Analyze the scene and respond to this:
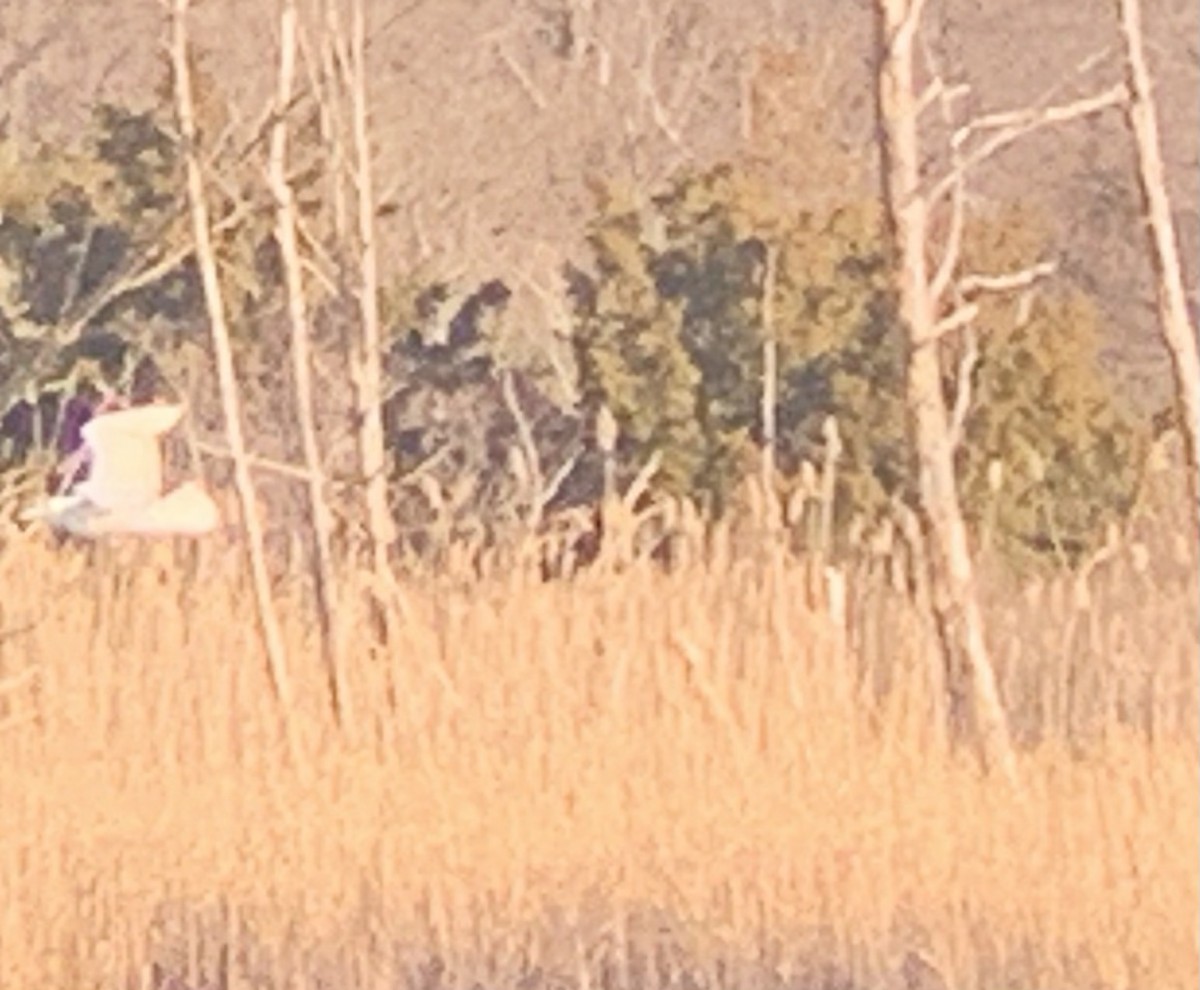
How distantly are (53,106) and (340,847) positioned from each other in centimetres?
1056

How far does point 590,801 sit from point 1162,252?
0.80 meters

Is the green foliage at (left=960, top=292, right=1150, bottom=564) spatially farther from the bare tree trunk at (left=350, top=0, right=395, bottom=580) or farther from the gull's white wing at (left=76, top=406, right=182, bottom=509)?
the gull's white wing at (left=76, top=406, right=182, bottom=509)

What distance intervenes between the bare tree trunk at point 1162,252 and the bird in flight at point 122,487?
63.9 inches

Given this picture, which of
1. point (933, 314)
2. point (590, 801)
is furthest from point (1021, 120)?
point (590, 801)

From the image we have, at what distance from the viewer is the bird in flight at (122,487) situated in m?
1.46

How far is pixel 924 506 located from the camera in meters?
3.16

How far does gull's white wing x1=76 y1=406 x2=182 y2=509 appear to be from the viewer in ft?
4.91

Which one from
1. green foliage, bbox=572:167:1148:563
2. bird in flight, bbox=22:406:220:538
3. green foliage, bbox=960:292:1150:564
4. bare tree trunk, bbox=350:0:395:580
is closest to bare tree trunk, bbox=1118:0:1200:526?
bare tree trunk, bbox=350:0:395:580

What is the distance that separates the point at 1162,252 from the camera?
295cm

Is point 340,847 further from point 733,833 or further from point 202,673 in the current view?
point 202,673

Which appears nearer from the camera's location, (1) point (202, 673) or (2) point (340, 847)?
(2) point (340, 847)

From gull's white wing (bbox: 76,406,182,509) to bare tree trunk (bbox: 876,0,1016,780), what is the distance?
1576 mm

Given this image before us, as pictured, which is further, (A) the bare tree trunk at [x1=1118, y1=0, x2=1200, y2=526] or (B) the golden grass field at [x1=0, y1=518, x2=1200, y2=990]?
(A) the bare tree trunk at [x1=1118, y1=0, x2=1200, y2=526]

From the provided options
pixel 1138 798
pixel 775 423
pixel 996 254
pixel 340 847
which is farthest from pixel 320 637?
pixel 996 254
